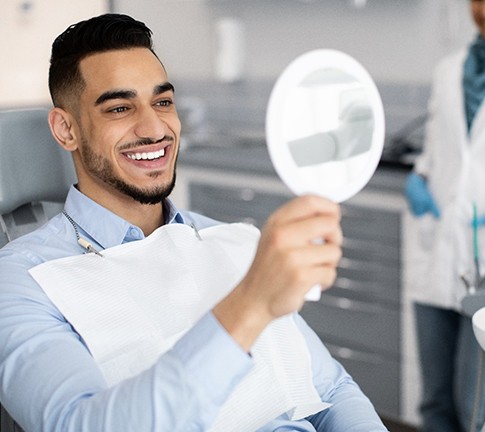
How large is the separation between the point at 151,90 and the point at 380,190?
1.40 m

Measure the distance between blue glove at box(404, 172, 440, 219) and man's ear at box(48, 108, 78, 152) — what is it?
1.23 metres

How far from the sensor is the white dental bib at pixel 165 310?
3.96ft

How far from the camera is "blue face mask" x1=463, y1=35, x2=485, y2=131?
2266 millimetres

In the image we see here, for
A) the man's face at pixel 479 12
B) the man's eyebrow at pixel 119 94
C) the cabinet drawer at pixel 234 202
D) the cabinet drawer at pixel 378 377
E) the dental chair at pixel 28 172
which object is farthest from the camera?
the cabinet drawer at pixel 234 202

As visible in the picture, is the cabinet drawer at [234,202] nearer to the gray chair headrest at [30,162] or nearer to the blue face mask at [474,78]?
the blue face mask at [474,78]

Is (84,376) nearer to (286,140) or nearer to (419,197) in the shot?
(286,140)

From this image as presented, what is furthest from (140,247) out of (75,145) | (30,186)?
(30,186)

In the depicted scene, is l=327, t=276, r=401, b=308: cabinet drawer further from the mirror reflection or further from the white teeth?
the mirror reflection

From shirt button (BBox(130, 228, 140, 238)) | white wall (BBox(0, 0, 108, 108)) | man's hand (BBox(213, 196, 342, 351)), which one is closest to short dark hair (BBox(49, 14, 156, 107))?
shirt button (BBox(130, 228, 140, 238))

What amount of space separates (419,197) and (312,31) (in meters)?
1.26

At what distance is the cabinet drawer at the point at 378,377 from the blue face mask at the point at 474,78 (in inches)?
36.6

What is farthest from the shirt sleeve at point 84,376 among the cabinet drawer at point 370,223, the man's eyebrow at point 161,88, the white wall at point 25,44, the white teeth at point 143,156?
the white wall at point 25,44

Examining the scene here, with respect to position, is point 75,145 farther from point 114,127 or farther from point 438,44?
point 438,44

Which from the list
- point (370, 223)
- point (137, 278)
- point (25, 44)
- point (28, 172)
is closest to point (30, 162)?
point (28, 172)
